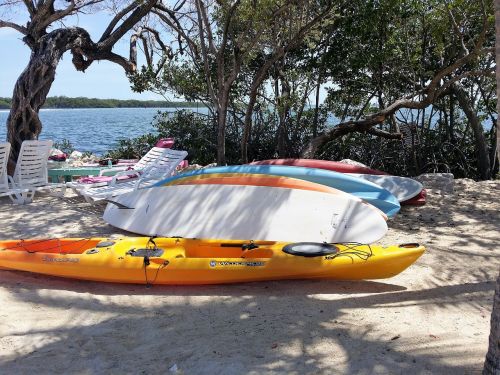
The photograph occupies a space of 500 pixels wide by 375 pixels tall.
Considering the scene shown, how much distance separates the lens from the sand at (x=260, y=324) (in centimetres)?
295

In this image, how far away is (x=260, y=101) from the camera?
515 inches

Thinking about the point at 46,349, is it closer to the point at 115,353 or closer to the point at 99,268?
the point at 115,353

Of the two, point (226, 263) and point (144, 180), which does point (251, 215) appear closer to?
point (226, 263)

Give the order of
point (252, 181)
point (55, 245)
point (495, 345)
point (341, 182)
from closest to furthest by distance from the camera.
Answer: point (495, 345) < point (55, 245) < point (252, 181) < point (341, 182)

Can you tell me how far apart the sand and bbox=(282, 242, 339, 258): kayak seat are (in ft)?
0.97

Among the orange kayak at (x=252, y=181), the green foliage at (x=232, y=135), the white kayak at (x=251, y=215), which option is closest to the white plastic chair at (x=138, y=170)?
the white kayak at (x=251, y=215)

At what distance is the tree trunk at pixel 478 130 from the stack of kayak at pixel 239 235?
4563mm

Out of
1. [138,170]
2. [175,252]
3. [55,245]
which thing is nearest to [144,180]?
[138,170]

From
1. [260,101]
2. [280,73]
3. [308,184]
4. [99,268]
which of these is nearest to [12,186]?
[99,268]

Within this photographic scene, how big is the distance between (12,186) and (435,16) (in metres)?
7.88

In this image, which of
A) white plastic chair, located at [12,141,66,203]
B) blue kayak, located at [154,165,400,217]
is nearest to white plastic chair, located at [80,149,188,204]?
white plastic chair, located at [12,141,66,203]

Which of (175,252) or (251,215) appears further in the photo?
(251,215)

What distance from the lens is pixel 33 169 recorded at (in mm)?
7949

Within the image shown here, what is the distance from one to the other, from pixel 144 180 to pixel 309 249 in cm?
409
